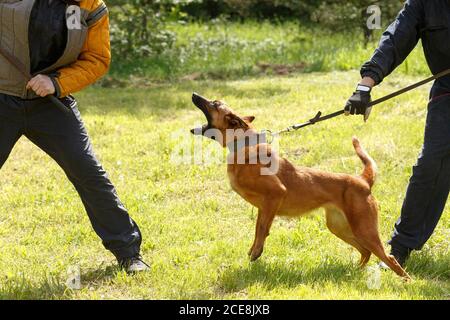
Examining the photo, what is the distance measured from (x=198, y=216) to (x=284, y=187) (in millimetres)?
1578

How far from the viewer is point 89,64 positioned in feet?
15.7

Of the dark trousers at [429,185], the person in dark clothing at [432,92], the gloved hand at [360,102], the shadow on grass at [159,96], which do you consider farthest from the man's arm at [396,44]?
the shadow on grass at [159,96]

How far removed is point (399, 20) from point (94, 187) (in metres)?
2.33

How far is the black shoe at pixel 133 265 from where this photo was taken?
5012 millimetres

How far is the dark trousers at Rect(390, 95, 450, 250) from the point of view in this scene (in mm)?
5055

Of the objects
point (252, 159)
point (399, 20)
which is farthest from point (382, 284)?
point (399, 20)

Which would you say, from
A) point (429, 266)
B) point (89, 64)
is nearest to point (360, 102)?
point (429, 266)

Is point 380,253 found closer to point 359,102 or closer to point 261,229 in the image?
point 261,229

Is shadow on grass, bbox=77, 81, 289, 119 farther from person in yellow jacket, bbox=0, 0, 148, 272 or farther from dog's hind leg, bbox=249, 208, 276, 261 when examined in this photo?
person in yellow jacket, bbox=0, 0, 148, 272

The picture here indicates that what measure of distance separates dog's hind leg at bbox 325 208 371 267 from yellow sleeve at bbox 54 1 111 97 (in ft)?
6.03

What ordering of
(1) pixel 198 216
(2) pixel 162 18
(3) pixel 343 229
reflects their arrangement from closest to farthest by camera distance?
1. (3) pixel 343 229
2. (1) pixel 198 216
3. (2) pixel 162 18

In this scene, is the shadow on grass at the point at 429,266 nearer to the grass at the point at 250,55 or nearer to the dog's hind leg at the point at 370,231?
the dog's hind leg at the point at 370,231

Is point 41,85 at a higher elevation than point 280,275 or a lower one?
higher

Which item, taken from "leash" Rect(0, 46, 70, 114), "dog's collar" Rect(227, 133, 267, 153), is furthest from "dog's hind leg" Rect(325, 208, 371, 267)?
"leash" Rect(0, 46, 70, 114)
